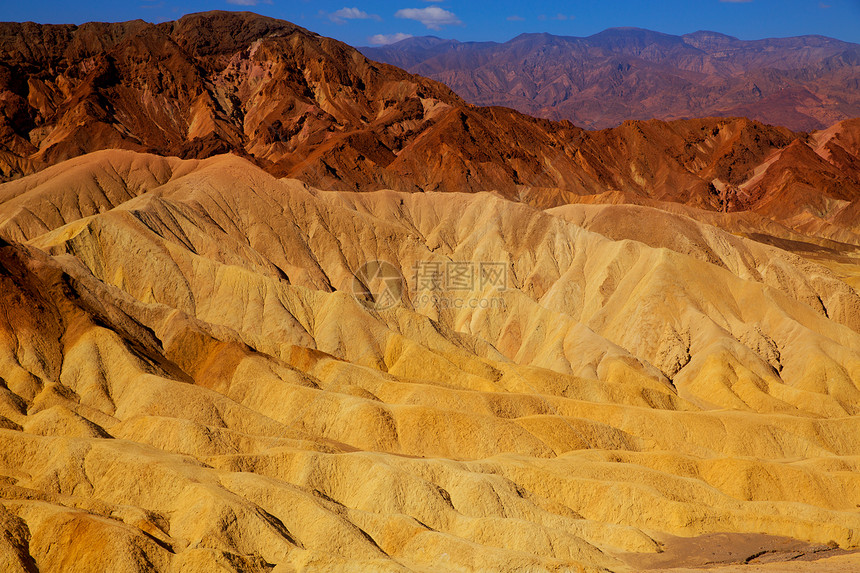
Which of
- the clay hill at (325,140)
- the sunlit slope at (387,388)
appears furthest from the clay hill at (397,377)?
the clay hill at (325,140)

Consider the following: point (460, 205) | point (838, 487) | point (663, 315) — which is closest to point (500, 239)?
point (460, 205)

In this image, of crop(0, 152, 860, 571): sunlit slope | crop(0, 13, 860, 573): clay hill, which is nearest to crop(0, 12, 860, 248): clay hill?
crop(0, 13, 860, 573): clay hill

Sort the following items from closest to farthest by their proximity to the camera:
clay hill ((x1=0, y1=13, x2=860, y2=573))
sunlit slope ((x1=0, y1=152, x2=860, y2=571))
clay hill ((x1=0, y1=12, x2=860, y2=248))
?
sunlit slope ((x1=0, y1=152, x2=860, y2=571)), clay hill ((x1=0, y1=13, x2=860, y2=573)), clay hill ((x1=0, y1=12, x2=860, y2=248))

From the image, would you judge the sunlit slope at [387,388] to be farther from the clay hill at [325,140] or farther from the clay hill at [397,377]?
the clay hill at [325,140]

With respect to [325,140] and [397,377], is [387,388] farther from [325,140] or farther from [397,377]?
[325,140]

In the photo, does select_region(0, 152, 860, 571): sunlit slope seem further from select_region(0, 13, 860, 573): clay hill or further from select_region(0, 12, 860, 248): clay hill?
select_region(0, 12, 860, 248): clay hill
